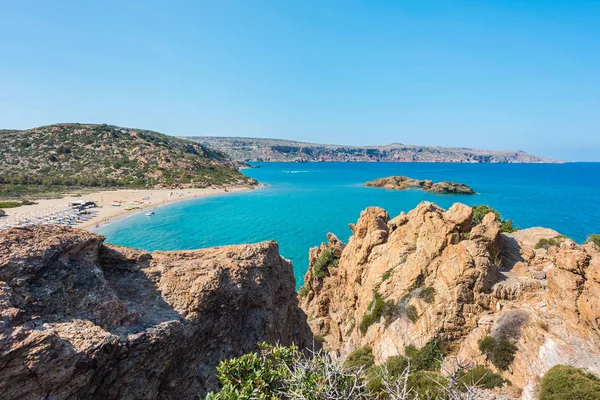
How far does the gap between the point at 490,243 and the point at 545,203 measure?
310 ft

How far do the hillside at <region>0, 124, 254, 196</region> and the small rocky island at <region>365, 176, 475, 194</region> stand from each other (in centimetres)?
5848

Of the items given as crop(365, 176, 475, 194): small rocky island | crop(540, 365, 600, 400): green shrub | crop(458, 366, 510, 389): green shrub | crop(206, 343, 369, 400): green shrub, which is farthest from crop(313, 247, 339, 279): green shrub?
crop(365, 176, 475, 194): small rocky island

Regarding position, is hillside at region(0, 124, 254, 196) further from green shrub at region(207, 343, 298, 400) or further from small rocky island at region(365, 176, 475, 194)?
green shrub at region(207, 343, 298, 400)

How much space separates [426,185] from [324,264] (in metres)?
104

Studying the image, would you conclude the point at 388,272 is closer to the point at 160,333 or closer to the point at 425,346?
the point at 425,346

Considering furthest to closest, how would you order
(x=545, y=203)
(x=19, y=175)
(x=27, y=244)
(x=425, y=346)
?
(x=19, y=175), (x=545, y=203), (x=425, y=346), (x=27, y=244)

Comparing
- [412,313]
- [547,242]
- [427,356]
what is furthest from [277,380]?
[547,242]

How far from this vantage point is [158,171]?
398 ft

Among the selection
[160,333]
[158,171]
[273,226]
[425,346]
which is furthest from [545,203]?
[158,171]

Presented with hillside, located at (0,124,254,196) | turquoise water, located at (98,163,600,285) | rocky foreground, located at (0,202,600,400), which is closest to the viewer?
rocky foreground, located at (0,202,600,400)

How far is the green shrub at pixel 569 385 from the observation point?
38.2ft

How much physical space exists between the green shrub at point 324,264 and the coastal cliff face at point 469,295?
421cm

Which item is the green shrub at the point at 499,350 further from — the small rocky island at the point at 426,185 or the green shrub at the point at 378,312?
the small rocky island at the point at 426,185

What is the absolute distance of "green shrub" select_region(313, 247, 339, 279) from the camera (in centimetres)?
3156
